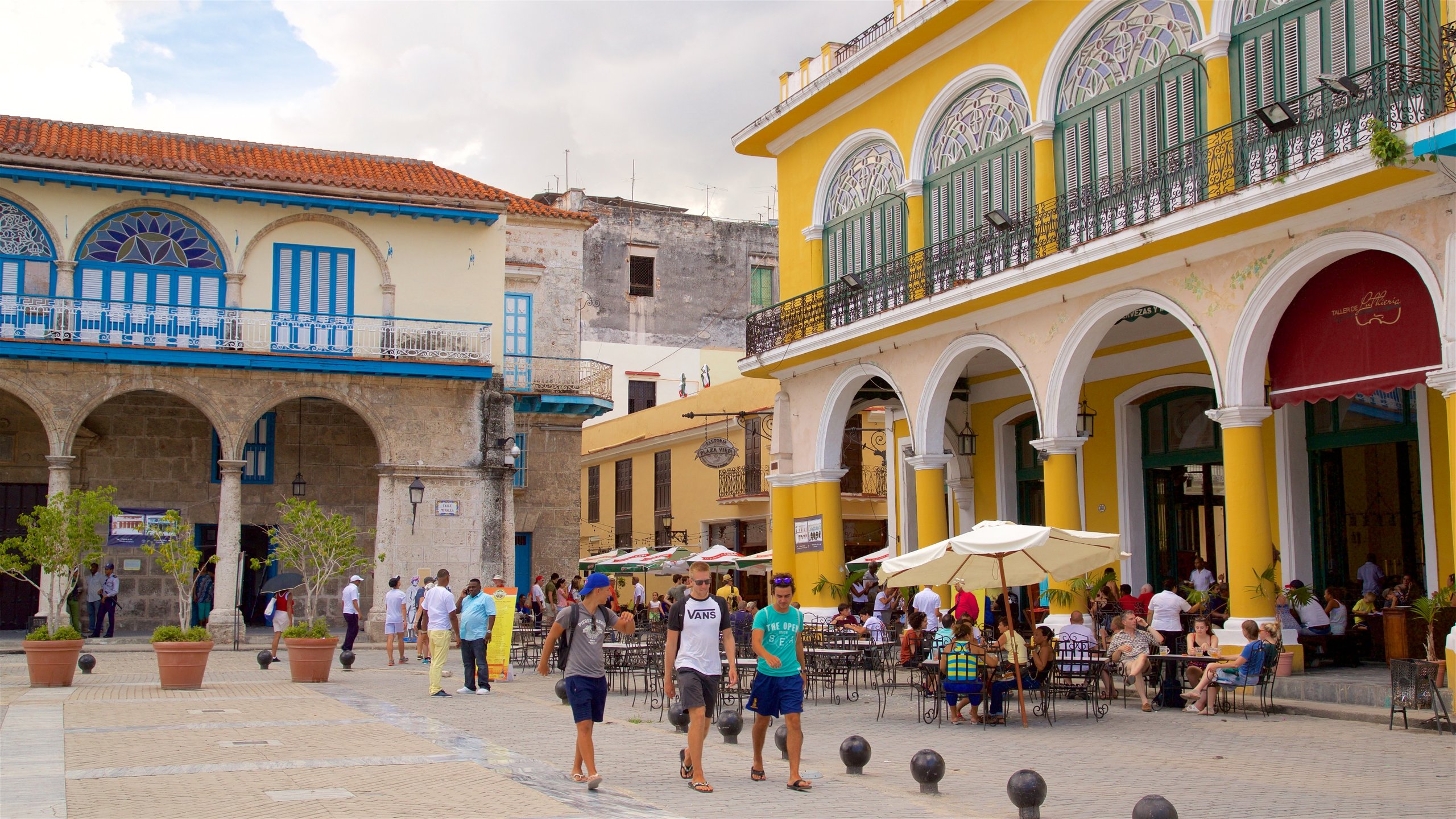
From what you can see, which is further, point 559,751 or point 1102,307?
point 1102,307

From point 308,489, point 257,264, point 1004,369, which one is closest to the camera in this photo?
point 1004,369

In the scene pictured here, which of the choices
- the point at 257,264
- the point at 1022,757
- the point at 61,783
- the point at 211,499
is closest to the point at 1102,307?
the point at 1022,757

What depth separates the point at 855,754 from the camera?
938cm

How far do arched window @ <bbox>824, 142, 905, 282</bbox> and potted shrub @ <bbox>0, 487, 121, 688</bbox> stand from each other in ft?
39.6

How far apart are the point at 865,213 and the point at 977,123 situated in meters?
3.01

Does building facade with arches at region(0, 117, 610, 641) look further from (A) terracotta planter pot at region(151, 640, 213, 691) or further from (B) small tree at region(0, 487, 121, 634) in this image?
(A) terracotta planter pot at region(151, 640, 213, 691)


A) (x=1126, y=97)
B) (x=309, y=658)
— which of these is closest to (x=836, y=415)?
(x=1126, y=97)

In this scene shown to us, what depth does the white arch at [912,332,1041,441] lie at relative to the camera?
61.9 ft

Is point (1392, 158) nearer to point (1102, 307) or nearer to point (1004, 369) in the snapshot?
point (1102, 307)

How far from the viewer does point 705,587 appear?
9.12 meters

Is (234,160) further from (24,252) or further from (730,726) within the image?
(730,726)

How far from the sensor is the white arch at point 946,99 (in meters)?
18.2

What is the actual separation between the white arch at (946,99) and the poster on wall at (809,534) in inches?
237

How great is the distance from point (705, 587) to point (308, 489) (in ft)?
65.2
